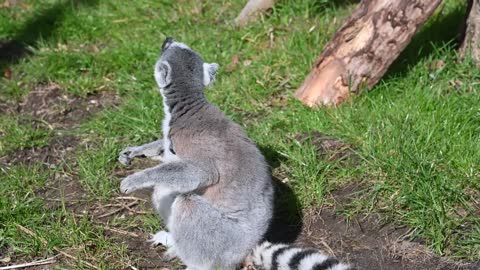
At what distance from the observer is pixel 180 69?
3.78m

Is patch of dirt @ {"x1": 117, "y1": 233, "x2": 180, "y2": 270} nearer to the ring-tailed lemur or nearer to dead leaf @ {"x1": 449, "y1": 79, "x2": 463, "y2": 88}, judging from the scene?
the ring-tailed lemur

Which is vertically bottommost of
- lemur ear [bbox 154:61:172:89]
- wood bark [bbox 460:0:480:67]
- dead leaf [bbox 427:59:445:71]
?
dead leaf [bbox 427:59:445:71]

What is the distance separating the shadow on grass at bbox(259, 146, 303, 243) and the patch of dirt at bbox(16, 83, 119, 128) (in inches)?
70.6

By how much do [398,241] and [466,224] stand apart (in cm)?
38

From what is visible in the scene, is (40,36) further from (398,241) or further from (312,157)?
(398,241)

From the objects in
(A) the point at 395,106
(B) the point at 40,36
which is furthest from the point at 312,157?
(B) the point at 40,36

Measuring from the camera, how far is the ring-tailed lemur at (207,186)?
138 inches

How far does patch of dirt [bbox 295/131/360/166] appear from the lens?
4.48m

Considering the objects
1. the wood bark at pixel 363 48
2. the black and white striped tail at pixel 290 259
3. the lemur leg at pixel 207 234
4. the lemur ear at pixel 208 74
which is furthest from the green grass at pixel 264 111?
the lemur ear at pixel 208 74

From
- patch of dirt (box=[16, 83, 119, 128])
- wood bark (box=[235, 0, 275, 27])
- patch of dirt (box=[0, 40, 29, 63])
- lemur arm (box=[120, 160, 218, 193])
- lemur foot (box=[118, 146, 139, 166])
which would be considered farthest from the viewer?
patch of dirt (box=[0, 40, 29, 63])

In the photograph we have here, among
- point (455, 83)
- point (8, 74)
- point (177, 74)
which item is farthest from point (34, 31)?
point (455, 83)

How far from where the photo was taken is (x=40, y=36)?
6328mm

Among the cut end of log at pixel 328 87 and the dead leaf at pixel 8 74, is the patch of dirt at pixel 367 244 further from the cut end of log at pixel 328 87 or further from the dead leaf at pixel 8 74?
the dead leaf at pixel 8 74

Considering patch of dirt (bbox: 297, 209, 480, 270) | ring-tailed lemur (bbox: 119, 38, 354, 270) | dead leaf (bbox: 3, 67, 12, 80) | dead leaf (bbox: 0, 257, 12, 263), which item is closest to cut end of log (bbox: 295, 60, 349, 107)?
patch of dirt (bbox: 297, 209, 480, 270)
